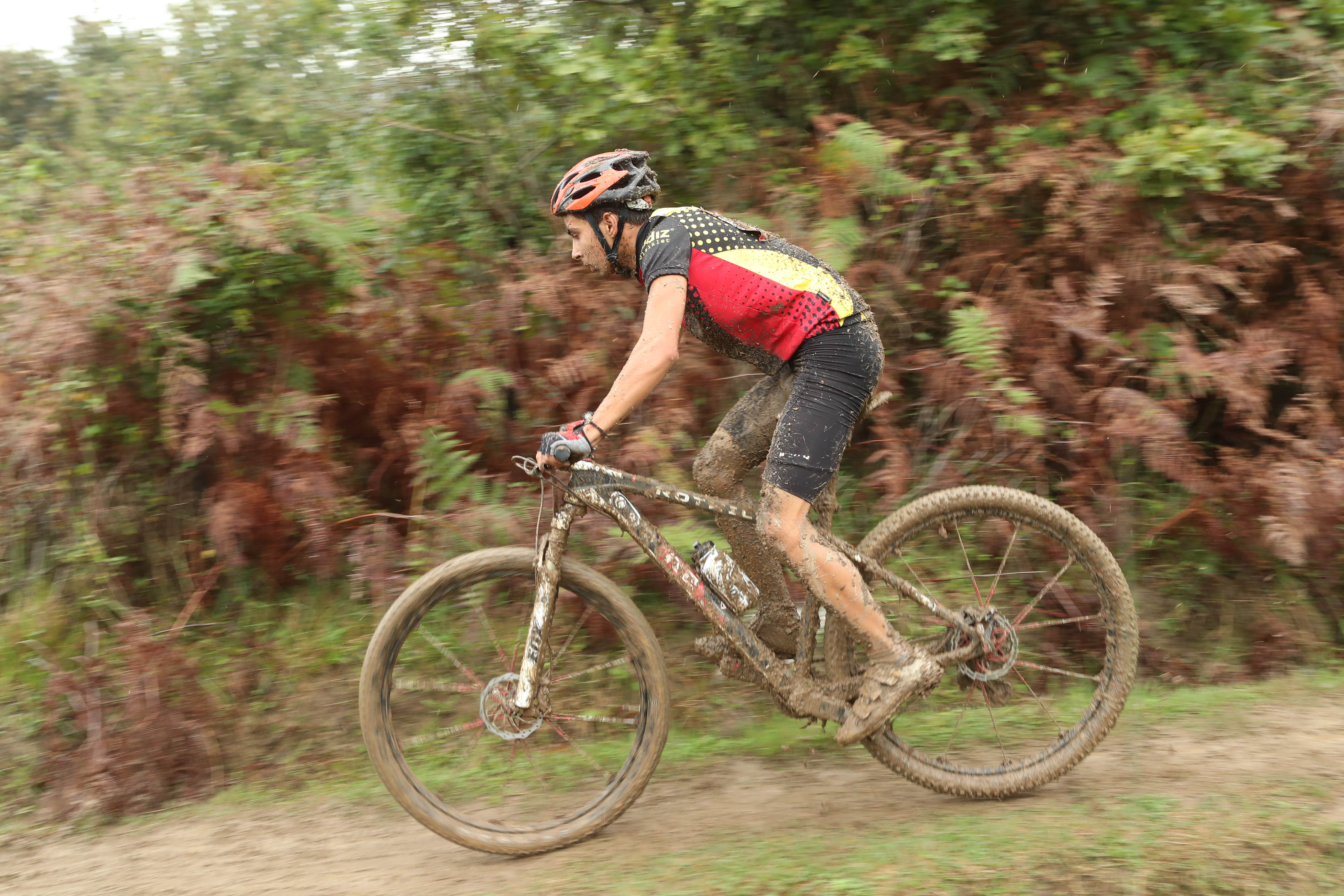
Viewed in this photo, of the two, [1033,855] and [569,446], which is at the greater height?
[569,446]

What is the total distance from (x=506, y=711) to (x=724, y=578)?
981 mm

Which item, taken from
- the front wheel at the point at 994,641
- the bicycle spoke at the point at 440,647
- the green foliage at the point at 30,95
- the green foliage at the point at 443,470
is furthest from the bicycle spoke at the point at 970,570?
the green foliage at the point at 30,95

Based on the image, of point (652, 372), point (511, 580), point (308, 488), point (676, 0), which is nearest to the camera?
point (652, 372)

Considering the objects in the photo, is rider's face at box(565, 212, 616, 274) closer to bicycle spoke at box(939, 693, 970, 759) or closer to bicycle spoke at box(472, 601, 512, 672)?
bicycle spoke at box(472, 601, 512, 672)

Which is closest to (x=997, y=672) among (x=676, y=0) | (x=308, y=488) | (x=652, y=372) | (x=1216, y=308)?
(x=652, y=372)

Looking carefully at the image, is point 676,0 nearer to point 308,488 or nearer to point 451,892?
point 308,488

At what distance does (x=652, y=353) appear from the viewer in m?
3.21

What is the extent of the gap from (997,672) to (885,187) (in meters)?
2.85

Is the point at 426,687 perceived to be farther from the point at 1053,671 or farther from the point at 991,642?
the point at 1053,671

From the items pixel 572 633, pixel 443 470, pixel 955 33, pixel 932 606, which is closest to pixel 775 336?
pixel 932 606

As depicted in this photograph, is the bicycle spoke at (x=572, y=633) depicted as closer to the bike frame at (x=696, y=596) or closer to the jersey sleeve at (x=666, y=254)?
the bike frame at (x=696, y=596)

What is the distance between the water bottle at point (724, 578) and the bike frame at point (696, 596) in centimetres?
3

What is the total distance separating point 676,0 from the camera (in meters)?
5.63

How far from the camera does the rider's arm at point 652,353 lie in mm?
3207
